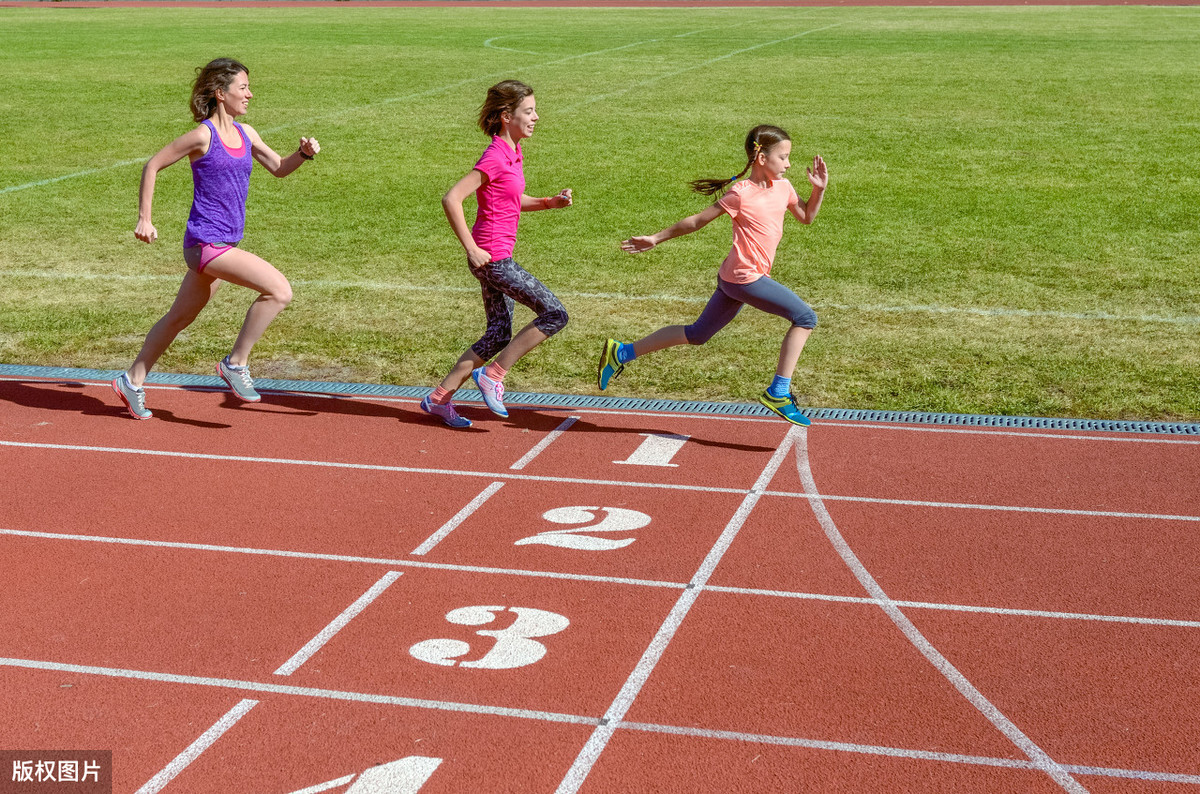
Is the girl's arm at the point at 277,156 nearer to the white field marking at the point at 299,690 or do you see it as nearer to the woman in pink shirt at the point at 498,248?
the woman in pink shirt at the point at 498,248

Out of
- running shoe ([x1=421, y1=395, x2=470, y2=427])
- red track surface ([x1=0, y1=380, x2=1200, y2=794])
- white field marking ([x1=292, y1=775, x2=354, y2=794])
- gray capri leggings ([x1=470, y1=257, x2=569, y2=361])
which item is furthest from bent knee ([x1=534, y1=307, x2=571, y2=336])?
white field marking ([x1=292, y1=775, x2=354, y2=794])

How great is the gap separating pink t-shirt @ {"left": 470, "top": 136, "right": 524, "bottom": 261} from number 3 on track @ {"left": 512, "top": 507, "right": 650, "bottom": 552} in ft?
5.65

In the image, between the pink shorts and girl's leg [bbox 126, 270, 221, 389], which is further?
girl's leg [bbox 126, 270, 221, 389]

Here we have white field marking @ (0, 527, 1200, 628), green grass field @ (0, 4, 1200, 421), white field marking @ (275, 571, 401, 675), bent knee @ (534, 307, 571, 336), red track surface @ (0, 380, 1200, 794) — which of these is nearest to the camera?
red track surface @ (0, 380, 1200, 794)

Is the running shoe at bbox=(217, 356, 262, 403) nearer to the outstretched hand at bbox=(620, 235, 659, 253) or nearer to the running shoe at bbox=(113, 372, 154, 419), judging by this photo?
the running shoe at bbox=(113, 372, 154, 419)

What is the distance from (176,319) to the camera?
8.26m

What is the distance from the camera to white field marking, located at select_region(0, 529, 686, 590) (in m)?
6.04

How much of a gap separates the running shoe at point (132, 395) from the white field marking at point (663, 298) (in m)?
3.47

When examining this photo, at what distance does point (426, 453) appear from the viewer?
25.3ft

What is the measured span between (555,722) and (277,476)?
9.96 feet

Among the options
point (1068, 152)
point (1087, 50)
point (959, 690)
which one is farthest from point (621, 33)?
point (959, 690)

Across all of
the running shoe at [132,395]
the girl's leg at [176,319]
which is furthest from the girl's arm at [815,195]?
the running shoe at [132,395]

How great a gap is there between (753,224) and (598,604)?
266cm

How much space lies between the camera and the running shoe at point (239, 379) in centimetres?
835
